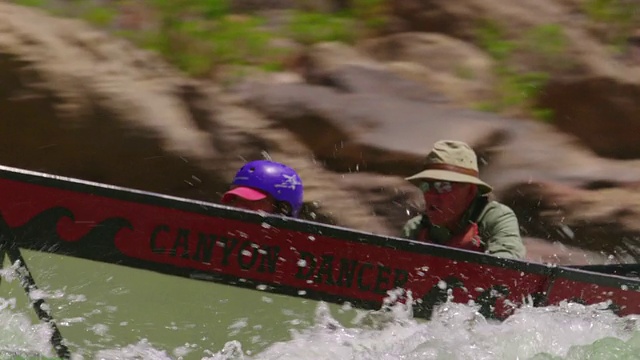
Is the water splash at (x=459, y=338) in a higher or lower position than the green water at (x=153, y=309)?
lower

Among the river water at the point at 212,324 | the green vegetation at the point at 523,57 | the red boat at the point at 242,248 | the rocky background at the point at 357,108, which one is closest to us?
the red boat at the point at 242,248

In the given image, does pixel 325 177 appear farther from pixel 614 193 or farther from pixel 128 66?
pixel 614 193

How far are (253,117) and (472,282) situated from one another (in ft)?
12.0

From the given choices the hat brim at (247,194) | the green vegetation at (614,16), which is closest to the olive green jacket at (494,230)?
the hat brim at (247,194)

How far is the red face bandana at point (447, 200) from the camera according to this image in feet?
18.6

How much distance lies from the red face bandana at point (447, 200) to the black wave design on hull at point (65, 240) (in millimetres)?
1778

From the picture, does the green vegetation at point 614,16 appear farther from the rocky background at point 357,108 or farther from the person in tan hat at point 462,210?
the person in tan hat at point 462,210

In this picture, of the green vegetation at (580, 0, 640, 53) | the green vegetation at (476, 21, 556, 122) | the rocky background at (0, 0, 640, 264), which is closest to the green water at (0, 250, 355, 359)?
the rocky background at (0, 0, 640, 264)

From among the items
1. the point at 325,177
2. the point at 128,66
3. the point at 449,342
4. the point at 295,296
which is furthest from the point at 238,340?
the point at 128,66

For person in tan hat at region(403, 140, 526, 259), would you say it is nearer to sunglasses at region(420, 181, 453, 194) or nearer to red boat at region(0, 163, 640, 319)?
sunglasses at region(420, 181, 453, 194)

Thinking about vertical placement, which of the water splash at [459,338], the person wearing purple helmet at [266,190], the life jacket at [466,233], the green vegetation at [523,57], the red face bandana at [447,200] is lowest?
the green vegetation at [523,57]

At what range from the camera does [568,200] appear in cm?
845

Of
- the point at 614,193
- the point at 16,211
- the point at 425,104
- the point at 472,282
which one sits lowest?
the point at 614,193

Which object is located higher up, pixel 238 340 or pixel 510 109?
pixel 238 340
